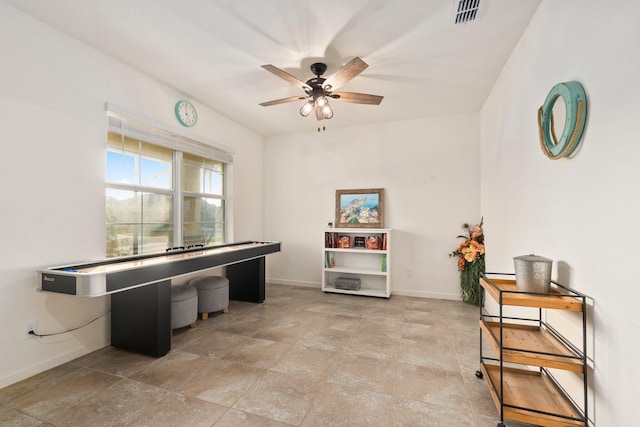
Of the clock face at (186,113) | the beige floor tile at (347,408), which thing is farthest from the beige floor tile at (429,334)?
the clock face at (186,113)

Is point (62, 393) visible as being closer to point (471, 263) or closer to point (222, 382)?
point (222, 382)

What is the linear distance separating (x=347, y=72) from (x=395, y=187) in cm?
240

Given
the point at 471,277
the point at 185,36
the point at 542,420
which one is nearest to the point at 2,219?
the point at 185,36

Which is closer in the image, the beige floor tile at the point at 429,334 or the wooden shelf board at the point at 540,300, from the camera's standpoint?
the wooden shelf board at the point at 540,300

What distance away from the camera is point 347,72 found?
2.36 meters

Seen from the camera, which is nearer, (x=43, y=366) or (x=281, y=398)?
(x=281, y=398)

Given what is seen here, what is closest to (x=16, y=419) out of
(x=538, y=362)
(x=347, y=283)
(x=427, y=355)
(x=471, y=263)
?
(x=427, y=355)

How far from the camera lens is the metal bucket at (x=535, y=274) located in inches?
61.1

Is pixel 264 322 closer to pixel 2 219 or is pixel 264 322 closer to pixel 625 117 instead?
pixel 2 219

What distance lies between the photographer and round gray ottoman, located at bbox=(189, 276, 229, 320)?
3.24 meters

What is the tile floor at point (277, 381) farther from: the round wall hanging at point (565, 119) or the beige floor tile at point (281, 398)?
the round wall hanging at point (565, 119)

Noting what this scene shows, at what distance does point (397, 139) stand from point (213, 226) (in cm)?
319

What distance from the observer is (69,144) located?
233 centimetres

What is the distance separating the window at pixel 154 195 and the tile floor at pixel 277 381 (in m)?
1.10
